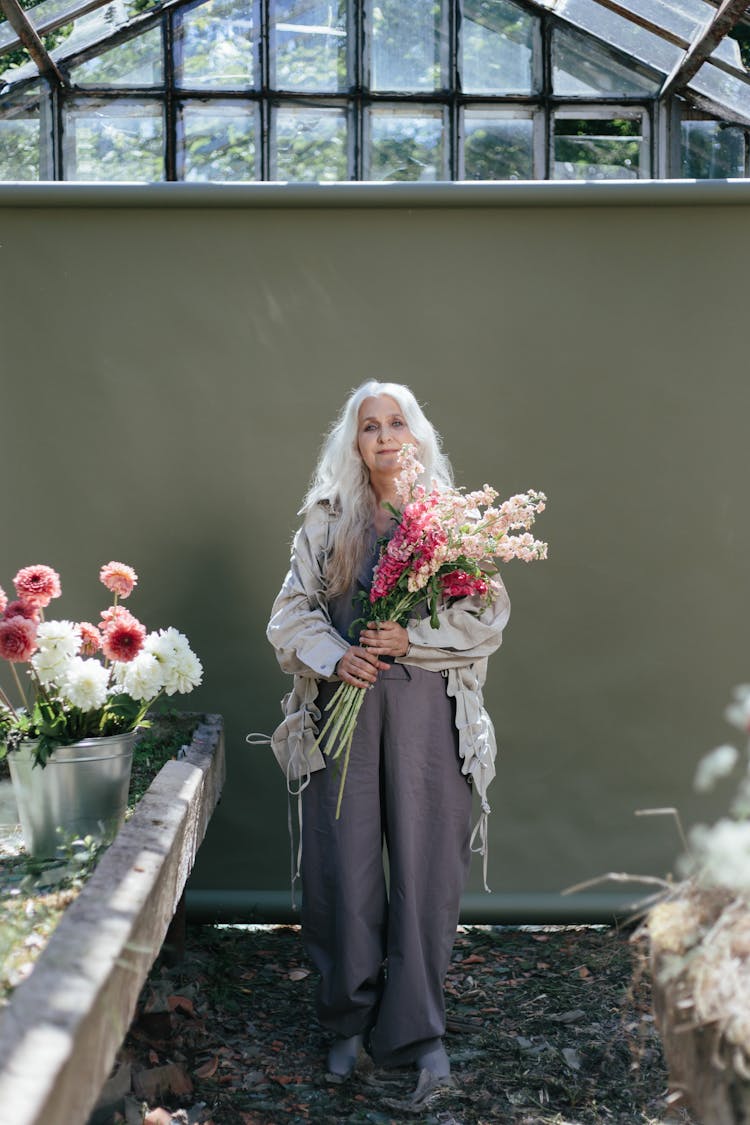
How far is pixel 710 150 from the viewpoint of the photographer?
8867mm

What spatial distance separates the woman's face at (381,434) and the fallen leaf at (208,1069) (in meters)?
1.69

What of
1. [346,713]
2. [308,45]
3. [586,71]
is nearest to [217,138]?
[308,45]

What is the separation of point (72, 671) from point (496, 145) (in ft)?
23.7

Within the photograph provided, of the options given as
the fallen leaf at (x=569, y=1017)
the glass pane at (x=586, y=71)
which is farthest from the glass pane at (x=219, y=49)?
the fallen leaf at (x=569, y=1017)

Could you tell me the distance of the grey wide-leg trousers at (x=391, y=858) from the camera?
10.4 feet

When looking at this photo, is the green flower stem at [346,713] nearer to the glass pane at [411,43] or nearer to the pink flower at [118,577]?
the pink flower at [118,577]

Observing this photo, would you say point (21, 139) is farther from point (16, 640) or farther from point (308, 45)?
point (16, 640)

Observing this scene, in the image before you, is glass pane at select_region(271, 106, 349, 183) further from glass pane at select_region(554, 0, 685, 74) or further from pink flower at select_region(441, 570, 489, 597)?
pink flower at select_region(441, 570, 489, 597)

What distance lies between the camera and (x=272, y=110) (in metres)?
8.87

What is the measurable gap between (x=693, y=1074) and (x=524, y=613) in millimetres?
2452

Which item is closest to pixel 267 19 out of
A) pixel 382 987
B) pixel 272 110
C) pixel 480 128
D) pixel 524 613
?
pixel 272 110

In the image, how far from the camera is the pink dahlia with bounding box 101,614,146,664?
2969 millimetres

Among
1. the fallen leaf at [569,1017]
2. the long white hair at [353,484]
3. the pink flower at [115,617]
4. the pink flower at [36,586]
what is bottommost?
the fallen leaf at [569,1017]

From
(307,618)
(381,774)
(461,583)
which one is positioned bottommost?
(381,774)
